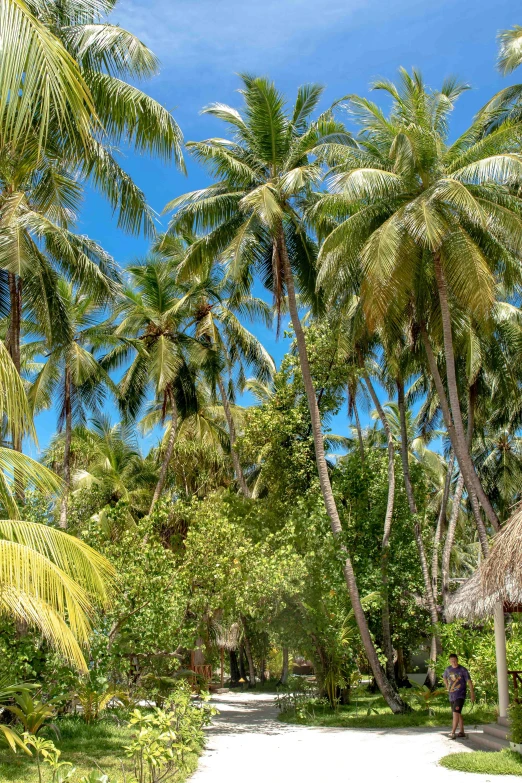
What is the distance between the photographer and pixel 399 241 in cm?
1398

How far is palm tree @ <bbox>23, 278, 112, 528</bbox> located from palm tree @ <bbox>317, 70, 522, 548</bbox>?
258 inches

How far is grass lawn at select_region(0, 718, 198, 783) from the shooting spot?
884 centimetres

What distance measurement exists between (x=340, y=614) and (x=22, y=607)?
11.6 metres

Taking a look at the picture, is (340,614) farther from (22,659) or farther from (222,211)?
(222,211)

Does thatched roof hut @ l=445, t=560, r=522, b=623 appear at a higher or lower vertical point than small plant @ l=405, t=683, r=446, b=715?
higher

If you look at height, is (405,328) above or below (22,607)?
above

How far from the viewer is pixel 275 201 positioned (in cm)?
1502

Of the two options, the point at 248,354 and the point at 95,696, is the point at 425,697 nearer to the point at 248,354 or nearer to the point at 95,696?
the point at 95,696

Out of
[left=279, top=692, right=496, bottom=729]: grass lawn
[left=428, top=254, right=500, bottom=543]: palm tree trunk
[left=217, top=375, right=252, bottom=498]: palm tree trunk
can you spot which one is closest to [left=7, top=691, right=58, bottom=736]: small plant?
[left=279, top=692, right=496, bottom=729]: grass lawn

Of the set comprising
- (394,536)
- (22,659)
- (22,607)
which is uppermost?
(394,536)

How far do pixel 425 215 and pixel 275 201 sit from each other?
3.35 metres

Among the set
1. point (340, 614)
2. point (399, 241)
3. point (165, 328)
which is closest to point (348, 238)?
point (399, 241)

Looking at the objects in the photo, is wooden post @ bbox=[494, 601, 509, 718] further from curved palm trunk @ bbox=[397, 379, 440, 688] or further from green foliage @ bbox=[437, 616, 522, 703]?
curved palm trunk @ bbox=[397, 379, 440, 688]

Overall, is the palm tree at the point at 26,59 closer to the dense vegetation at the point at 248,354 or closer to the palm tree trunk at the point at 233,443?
the dense vegetation at the point at 248,354
